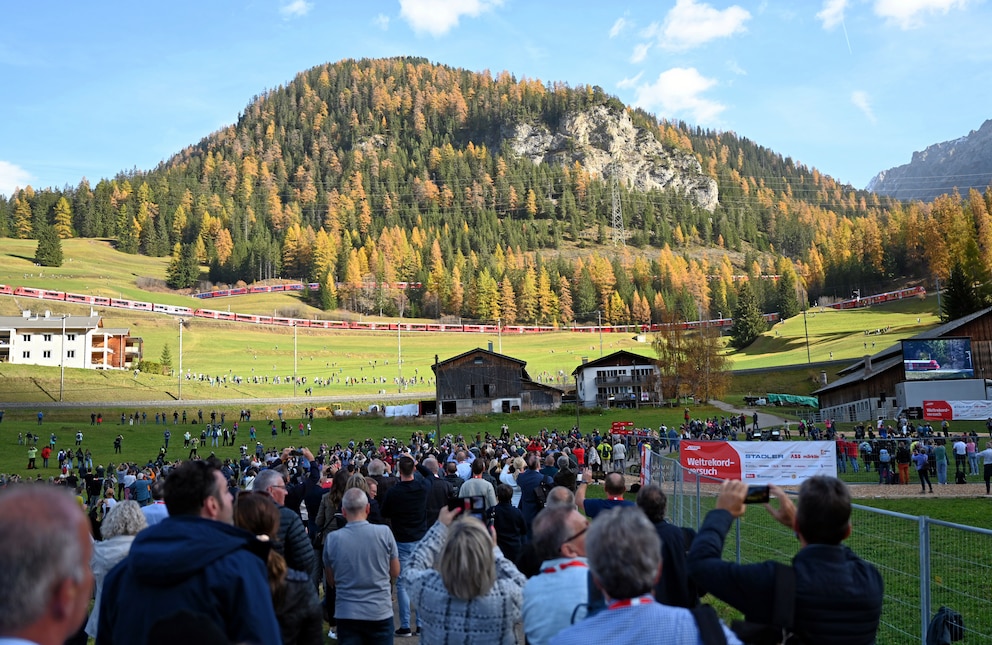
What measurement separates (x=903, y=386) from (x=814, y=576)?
1903 inches

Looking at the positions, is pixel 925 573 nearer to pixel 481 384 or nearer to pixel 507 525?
pixel 507 525

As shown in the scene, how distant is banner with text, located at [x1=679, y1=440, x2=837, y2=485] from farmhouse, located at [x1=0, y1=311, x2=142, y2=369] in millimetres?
82268

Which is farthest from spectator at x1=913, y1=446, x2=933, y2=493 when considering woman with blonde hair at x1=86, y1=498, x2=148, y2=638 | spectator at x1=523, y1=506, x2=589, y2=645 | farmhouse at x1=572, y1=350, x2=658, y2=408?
farmhouse at x1=572, y1=350, x2=658, y2=408

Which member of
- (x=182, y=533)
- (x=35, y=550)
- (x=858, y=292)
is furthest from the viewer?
(x=858, y=292)

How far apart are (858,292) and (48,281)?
137 m

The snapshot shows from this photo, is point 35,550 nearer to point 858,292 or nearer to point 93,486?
point 93,486

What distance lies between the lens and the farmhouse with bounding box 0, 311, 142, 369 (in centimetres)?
8750

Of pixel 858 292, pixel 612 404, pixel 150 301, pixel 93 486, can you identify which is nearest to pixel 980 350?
pixel 612 404

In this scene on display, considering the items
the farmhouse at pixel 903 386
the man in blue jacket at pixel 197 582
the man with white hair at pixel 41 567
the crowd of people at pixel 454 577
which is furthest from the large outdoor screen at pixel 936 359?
the man with white hair at pixel 41 567

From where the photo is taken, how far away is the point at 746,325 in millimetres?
109000

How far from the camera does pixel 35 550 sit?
2035mm

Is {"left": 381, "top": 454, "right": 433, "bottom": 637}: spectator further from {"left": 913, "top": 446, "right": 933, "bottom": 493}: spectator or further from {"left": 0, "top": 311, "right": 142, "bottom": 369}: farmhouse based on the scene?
{"left": 0, "top": 311, "right": 142, "bottom": 369}: farmhouse

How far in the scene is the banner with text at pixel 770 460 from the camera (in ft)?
60.8

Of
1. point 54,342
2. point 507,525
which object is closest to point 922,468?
point 507,525
